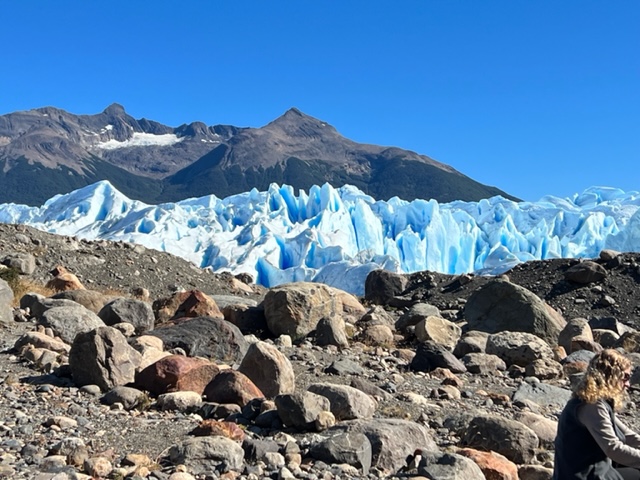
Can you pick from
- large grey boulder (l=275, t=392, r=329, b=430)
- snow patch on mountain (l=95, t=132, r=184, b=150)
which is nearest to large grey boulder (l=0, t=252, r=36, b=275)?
large grey boulder (l=275, t=392, r=329, b=430)

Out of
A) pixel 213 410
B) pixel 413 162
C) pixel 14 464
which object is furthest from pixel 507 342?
pixel 413 162

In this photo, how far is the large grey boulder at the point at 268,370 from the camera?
6273 mm

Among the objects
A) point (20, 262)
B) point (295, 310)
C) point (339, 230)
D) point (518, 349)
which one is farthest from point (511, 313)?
point (339, 230)

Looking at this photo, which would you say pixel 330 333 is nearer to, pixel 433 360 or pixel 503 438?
pixel 433 360

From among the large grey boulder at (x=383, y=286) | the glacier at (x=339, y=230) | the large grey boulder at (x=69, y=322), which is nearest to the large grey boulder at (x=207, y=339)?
the large grey boulder at (x=69, y=322)

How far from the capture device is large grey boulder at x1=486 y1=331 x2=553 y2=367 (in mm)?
9508

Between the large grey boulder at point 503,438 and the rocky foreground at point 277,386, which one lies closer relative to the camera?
the rocky foreground at point 277,386

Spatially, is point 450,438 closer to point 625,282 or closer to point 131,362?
point 131,362

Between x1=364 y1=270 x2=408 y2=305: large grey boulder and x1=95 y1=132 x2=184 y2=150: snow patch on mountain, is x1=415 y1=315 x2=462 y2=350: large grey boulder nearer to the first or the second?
x1=364 y1=270 x2=408 y2=305: large grey boulder

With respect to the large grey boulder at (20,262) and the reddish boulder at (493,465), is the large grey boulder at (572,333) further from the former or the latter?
the large grey boulder at (20,262)

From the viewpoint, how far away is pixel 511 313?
12078mm

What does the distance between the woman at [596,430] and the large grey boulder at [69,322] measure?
5566 mm

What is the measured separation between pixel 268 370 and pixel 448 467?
7.78ft

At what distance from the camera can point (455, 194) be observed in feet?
316
